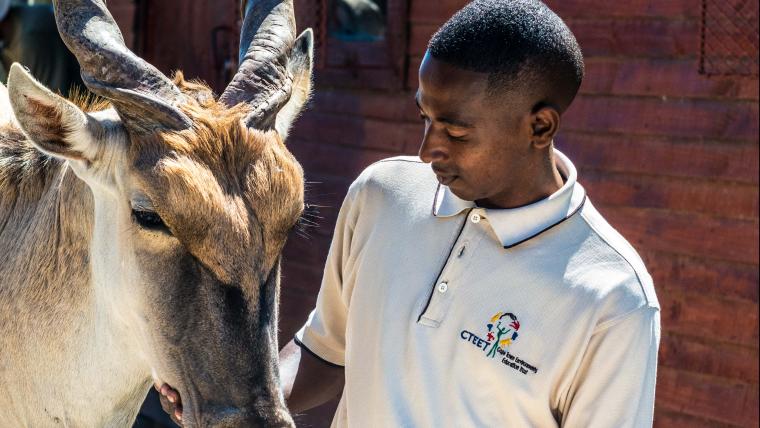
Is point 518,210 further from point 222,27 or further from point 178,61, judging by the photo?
point 178,61

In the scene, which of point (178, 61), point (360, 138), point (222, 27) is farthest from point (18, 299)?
point (178, 61)

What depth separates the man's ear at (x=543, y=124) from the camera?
9.65ft

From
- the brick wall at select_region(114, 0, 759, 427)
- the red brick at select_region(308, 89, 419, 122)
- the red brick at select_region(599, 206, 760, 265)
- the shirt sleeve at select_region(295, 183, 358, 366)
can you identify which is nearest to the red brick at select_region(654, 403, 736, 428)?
the brick wall at select_region(114, 0, 759, 427)

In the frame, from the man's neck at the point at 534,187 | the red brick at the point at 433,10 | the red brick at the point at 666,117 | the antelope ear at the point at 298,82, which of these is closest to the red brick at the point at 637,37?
the red brick at the point at 666,117

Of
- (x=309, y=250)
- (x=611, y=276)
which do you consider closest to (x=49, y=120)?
(x=611, y=276)

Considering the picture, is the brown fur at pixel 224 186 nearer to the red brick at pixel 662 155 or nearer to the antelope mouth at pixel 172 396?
the antelope mouth at pixel 172 396

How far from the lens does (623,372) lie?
9.09ft

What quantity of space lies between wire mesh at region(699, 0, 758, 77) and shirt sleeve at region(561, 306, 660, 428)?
333cm

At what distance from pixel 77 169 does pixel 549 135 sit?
154cm

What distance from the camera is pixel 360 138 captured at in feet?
25.9

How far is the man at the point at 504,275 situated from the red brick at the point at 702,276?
2.98m

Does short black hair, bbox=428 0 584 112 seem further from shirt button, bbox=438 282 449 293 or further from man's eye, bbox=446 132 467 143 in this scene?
shirt button, bbox=438 282 449 293

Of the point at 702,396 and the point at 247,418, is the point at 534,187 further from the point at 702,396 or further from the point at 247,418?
the point at 702,396

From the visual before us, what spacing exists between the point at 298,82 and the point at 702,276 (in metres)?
2.88
